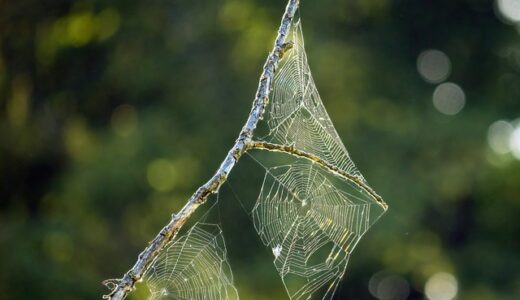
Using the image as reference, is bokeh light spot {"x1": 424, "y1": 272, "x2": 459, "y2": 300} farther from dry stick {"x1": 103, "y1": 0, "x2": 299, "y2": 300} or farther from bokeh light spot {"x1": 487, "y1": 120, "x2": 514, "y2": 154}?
dry stick {"x1": 103, "y1": 0, "x2": 299, "y2": 300}

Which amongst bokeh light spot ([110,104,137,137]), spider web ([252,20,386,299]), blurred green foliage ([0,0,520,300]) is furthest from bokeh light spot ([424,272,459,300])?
spider web ([252,20,386,299])

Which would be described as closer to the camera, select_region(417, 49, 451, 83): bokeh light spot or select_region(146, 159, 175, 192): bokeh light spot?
select_region(146, 159, 175, 192): bokeh light spot

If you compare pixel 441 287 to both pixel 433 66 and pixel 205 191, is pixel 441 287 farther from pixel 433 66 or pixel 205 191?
pixel 205 191

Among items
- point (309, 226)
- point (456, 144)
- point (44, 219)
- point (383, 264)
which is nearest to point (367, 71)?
point (456, 144)

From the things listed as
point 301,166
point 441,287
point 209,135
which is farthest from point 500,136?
point 301,166

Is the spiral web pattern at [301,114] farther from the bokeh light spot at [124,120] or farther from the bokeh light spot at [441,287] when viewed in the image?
A: the bokeh light spot at [441,287]

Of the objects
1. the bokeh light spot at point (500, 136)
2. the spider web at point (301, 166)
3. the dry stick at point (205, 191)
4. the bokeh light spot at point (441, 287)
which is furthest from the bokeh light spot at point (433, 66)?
the dry stick at point (205, 191)
